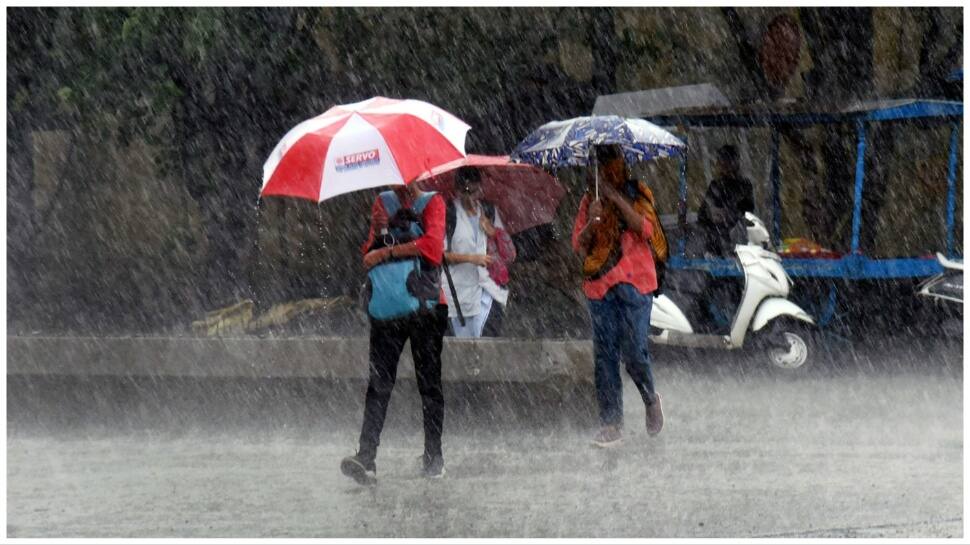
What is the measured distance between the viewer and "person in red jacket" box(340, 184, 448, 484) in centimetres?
683

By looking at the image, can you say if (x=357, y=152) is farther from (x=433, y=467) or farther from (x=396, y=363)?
(x=433, y=467)

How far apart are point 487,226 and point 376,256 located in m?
2.66

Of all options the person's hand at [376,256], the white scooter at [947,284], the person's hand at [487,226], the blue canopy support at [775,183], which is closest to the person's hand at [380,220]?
the person's hand at [376,256]

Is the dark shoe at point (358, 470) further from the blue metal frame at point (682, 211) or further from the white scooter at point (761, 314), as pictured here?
the blue metal frame at point (682, 211)

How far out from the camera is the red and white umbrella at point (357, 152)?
682 cm

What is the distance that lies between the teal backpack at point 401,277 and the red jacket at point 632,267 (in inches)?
42.0

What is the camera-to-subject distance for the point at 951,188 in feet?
35.5

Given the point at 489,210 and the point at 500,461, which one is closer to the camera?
the point at 500,461

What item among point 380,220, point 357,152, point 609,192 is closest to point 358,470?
point 380,220

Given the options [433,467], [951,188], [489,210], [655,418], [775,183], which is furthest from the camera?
[775,183]

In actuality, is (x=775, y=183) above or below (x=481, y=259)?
below

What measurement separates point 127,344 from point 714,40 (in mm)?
8820

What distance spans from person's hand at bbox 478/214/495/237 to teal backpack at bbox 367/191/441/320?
2.45 m

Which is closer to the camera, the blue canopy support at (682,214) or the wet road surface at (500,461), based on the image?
the wet road surface at (500,461)
